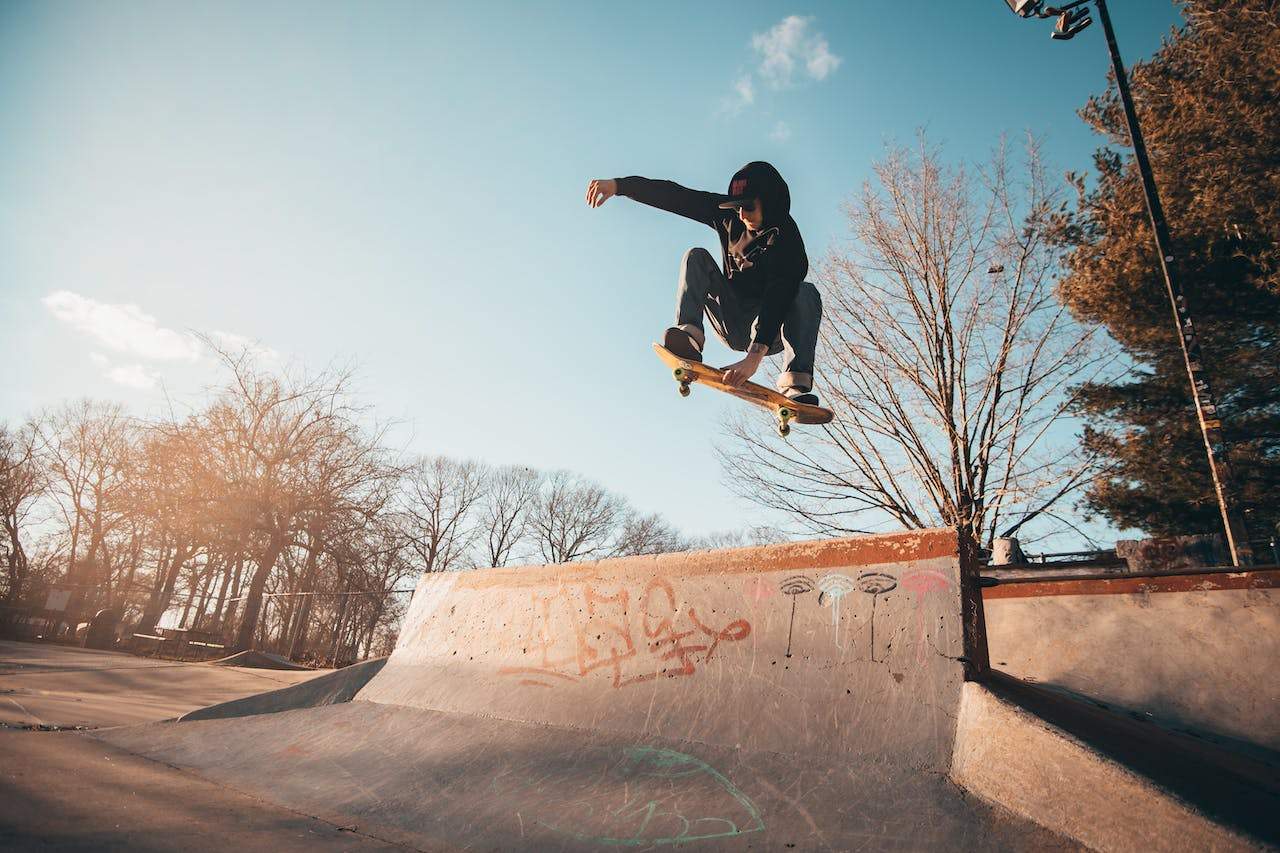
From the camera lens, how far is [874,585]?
3.11 meters

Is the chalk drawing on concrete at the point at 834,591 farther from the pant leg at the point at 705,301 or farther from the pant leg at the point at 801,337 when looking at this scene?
the pant leg at the point at 705,301

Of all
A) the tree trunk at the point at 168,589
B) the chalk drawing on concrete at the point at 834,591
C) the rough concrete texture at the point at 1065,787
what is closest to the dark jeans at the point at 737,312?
the chalk drawing on concrete at the point at 834,591

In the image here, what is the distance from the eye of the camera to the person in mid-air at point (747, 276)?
409cm

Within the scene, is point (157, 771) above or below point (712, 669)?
below

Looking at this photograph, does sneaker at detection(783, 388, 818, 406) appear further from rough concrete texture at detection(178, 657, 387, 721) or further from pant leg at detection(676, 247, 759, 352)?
rough concrete texture at detection(178, 657, 387, 721)

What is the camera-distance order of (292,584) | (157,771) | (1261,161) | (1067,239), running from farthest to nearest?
(292,584) → (1067,239) → (1261,161) → (157,771)

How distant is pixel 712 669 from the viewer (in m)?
3.35

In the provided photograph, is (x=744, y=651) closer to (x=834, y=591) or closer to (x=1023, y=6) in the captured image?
(x=834, y=591)

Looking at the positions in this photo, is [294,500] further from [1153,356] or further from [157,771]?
[1153,356]

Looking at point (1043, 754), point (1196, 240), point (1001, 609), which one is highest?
point (1196, 240)

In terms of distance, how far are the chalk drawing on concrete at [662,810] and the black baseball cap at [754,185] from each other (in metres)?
3.36

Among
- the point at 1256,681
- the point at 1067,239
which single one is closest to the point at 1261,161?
the point at 1067,239

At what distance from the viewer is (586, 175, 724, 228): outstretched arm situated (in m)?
4.30

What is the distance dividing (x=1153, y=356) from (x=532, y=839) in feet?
48.3
